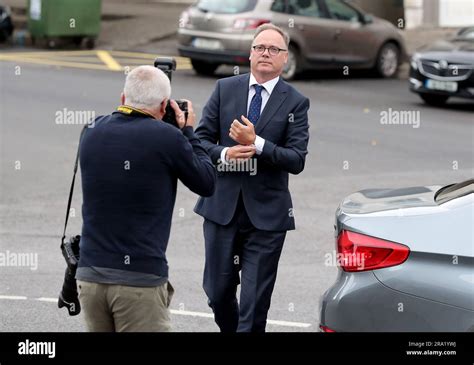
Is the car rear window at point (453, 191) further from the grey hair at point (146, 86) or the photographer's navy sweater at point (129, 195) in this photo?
the grey hair at point (146, 86)

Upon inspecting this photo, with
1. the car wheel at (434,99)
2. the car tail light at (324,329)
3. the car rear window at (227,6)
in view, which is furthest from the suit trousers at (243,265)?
the car rear window at (227,6)

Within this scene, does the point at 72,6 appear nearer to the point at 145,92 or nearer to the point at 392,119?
the point at 392,119

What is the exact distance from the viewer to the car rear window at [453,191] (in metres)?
6.04

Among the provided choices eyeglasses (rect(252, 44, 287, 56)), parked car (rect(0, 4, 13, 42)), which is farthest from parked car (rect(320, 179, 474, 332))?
parked car (rect(0, 4, 13, 42))

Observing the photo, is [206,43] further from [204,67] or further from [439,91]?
[439,91]

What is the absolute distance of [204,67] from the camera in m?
21.1

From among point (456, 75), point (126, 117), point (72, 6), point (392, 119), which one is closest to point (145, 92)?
point (126, 117)

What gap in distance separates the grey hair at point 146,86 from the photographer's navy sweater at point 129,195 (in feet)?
0.29

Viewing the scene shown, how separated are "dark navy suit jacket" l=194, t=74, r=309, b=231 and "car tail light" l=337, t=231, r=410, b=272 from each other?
859 mm

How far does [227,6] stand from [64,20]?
6.06m

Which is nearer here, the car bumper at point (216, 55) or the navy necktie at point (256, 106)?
the navy necktie at point (256, 106)

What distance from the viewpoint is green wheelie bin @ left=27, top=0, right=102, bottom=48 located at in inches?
995
